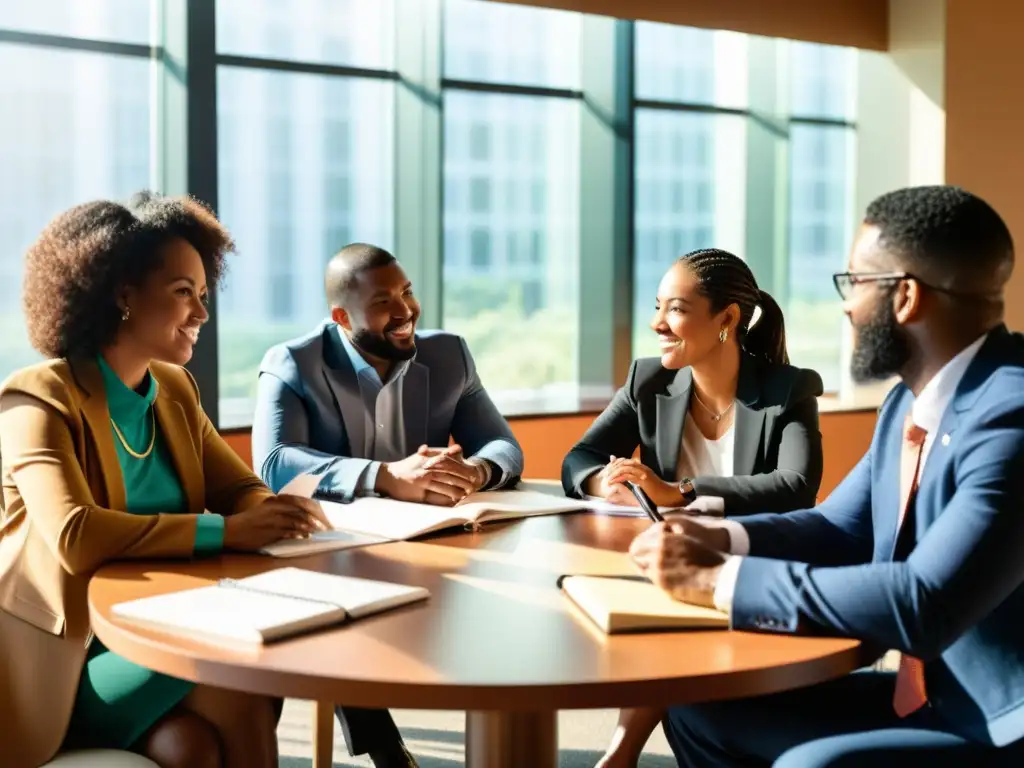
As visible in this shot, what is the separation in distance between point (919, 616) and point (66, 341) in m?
1.56

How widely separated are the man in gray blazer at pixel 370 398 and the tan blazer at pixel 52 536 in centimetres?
75

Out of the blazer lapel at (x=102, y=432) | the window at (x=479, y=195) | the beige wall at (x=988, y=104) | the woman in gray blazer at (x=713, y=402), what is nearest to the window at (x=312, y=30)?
the window at (x=479, y=195)

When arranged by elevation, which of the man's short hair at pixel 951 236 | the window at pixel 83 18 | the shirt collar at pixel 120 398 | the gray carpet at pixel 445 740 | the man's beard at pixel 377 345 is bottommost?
the gray carpet at pixel 445 740

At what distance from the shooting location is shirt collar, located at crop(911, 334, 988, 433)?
1728 mm

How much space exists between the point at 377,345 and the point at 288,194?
264cm

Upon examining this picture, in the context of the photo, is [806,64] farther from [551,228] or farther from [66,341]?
[66,341]

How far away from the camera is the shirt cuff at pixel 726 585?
1624 millimetres

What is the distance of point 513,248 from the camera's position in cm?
632

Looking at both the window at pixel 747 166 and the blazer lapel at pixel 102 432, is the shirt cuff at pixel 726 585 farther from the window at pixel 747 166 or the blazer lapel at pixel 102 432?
the window at pixel 747 166

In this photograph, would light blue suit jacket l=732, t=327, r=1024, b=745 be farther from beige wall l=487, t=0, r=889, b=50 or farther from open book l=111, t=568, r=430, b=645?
beige wall l=487, t=0, r=889, b=50

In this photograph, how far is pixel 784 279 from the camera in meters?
7.11

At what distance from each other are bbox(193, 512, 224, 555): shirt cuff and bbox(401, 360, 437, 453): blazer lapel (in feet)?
3.82

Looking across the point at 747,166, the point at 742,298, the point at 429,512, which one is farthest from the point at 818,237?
the point at 429,512

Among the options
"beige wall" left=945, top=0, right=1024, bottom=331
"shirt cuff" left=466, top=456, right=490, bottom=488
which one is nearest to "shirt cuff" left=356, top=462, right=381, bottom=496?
"shirt cuff" left=466, top=456, right=490, bottom=488
